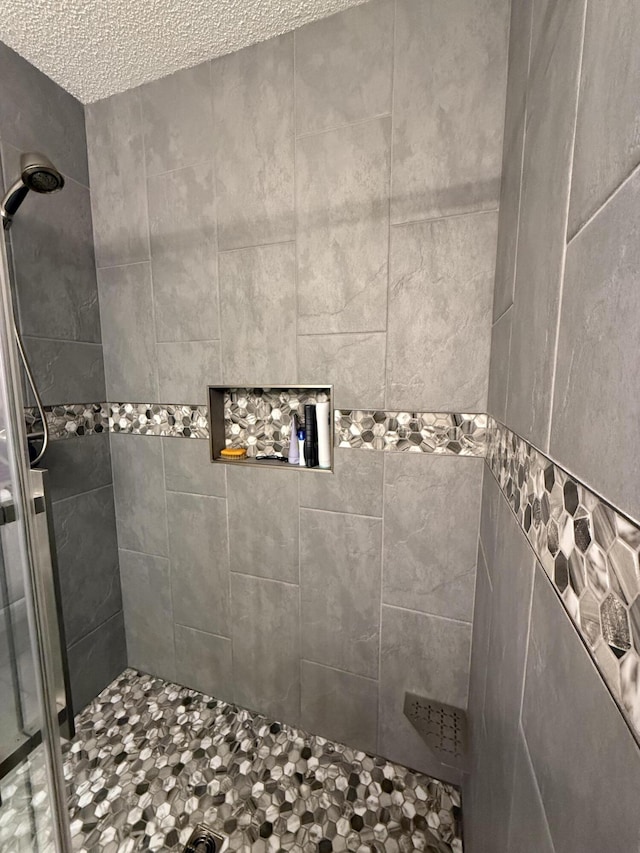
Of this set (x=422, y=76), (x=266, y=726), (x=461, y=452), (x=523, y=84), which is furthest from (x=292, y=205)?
(x=266, y=726)

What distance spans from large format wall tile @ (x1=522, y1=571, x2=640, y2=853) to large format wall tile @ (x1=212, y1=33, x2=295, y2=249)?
116cm

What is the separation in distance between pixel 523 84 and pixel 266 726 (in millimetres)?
2024

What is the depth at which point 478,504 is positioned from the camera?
0.99 metres

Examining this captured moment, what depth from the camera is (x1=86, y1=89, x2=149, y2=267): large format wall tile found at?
1.25 meters

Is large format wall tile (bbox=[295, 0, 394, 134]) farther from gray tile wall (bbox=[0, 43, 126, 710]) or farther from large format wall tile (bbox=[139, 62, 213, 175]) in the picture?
gray tile wall (bbox=[0, 43, 126, 710])

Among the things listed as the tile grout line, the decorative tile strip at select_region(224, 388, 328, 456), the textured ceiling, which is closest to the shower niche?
the decorative tile strip at select_region(224, 388, 328, 456)

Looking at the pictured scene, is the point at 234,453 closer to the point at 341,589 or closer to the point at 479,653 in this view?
the point at 341,589

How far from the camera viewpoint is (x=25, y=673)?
0.64 meters

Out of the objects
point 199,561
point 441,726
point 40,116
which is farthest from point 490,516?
point 40,116

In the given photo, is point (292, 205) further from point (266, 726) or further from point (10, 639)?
point (266, 726)

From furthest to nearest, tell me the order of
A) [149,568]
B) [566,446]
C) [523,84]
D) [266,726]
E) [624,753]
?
1. [149,568]
2. [266,726]
3. [523,84]
4. [566,446]
5. [624,753]

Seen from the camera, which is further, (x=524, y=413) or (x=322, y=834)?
(x=322, y=834)

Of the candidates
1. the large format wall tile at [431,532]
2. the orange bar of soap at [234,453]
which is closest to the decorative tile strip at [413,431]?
the large format wall tile at [431,532]

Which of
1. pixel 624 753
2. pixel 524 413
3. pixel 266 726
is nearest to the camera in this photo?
pixel 624 753
